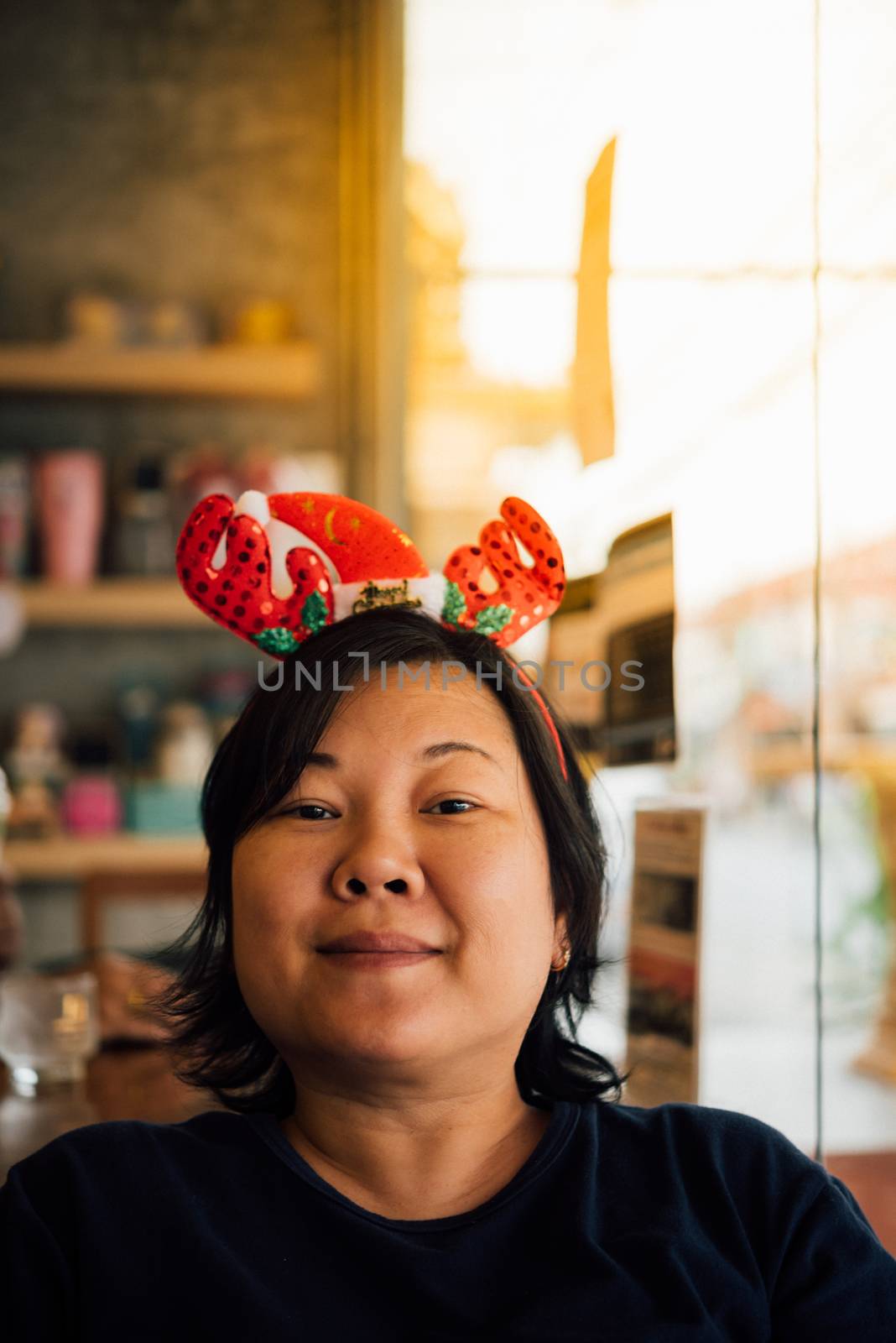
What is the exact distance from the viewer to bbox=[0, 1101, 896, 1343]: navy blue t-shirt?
27.7 inches

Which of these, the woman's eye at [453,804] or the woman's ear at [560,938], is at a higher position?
the woman's eye at [453,804]

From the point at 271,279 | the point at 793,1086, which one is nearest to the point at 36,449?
the point at 271,279

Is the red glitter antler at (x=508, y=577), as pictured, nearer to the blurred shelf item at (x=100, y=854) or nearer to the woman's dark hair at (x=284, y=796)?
the woman's dark hair at (x=284, y=796)

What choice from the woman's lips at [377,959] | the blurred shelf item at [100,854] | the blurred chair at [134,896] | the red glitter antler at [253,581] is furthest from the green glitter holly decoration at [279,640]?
the blurred shelf item at [100,854]

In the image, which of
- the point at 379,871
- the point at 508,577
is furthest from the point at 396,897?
the point at 508,577

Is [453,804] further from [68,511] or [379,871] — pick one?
[68,511]

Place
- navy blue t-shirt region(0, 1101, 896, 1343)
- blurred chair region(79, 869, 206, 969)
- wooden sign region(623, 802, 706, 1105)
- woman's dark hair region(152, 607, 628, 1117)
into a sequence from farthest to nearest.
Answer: blurred chair region(79, 869, 206, 969) < wooden sign region(623, 802, 706, 1105) < woman's dark hair region(152, 607, 628, 1117) < navy blue t-shirt region(0, 1101, 896, 1343)

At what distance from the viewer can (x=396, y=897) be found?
28.6 inches

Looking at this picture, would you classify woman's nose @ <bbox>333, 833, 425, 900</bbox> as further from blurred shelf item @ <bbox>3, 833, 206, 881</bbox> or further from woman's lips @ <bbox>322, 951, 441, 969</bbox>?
blurred shelf item @ <bbox>3, 833, 206, 881</bbox>

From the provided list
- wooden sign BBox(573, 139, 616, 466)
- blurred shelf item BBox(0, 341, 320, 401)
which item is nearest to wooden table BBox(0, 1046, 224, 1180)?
wooden sign BBox(573, 139, 616, 466)

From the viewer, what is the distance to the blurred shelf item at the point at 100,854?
2.67 m

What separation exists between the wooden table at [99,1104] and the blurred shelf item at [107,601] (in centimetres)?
143

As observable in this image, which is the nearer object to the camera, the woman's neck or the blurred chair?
the woman's neck

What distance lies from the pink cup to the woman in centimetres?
202
